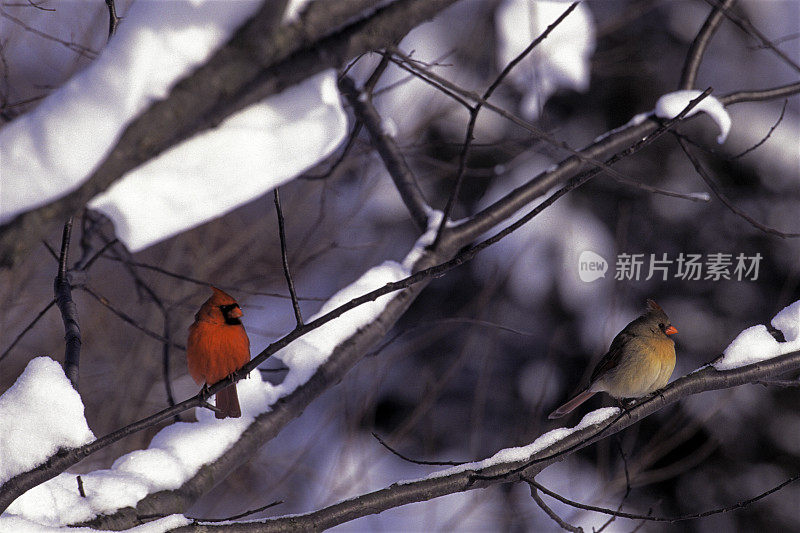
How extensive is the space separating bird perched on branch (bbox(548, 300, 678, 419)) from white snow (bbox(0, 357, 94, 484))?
1.52 metres

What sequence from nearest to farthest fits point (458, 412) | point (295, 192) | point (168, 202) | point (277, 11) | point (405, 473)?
point (277, 11) → point (168, 202) → point (295, 192) → point (405, 473) → point (458, 412)

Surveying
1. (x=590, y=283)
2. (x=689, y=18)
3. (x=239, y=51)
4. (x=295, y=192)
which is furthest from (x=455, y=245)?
(x=689, y=18)

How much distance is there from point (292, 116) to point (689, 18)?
514cm

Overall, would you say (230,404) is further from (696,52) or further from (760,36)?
(696,52)

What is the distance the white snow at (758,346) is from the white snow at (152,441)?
0.99 metres

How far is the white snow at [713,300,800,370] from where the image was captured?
1965 millimetres

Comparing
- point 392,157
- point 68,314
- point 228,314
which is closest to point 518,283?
point 392,157

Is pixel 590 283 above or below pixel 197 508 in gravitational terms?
above

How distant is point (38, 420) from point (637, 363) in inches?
70.7

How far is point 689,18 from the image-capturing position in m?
5.38

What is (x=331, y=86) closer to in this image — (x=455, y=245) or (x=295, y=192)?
(x=455, y=245)

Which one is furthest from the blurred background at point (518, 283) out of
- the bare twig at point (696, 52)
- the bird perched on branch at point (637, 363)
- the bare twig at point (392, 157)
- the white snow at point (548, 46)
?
the bare twig at point (696, 52)

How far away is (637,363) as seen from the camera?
238 centimetres

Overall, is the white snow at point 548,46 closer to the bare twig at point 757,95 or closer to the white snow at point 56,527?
the bare twig at point 757,95
